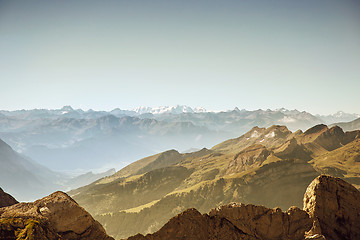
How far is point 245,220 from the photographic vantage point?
99.6 ft

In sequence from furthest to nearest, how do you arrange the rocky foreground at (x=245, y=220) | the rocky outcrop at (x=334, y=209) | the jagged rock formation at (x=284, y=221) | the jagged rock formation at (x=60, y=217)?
the rocky outcrop at (x=334, y=209) < the jagged rock formation at (x=284, y=221) < the rocky foreground at (x=245, y=220) < the jagged rock formation at (x=60, y=217)

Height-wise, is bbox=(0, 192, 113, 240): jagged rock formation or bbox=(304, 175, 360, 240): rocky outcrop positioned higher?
bbox=(0, 192, 113, 240): jagged rock formation

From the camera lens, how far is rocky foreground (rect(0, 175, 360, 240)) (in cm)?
2759

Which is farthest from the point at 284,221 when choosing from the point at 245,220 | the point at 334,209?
the point at 334,209

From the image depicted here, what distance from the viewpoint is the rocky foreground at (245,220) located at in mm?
27594

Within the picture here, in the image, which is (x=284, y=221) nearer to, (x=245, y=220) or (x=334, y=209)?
(x=245, y=220)

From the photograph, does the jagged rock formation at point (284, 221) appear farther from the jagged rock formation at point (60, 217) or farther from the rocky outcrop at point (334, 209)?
the jagged rock formation at point (60, 217)

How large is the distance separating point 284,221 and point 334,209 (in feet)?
20.2

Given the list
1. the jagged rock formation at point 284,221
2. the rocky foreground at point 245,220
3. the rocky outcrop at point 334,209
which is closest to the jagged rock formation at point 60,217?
the rocky foreground at point 245,220

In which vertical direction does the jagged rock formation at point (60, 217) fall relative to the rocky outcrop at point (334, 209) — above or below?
above

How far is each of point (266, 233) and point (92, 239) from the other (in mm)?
20271

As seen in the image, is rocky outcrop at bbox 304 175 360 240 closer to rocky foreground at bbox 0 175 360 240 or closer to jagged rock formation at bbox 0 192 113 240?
rocky foreground at bbox 0 175 360 240

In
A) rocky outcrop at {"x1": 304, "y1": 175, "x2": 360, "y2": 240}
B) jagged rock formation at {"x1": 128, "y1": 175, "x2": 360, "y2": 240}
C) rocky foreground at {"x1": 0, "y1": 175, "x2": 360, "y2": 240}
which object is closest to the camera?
rocky foreground at {"x1": 0, "y1": 175, "x2": 360, "y2": 240}

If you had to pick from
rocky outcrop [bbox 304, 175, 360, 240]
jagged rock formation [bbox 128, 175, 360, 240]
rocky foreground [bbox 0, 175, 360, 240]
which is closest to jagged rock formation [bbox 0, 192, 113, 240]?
rocky foreground [bbox 0, 175, 360, 240]
